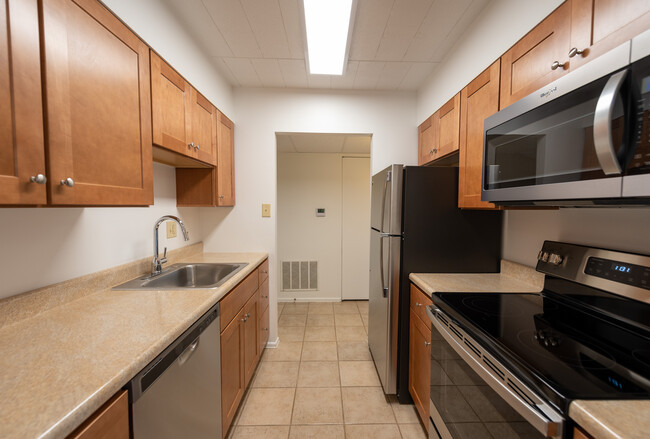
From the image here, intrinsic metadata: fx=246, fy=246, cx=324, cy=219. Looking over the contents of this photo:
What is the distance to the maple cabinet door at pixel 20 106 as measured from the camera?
2.10 feet

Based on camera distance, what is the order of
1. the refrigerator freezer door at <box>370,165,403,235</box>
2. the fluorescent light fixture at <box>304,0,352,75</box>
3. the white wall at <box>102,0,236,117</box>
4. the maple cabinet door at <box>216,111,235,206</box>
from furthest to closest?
1. the maple cabinet door at <box>216,111,235,206</box>
2. the refrigerator freezer door at <box>370,165,403,235</box>
3. the fluorescent light fixture at <box>304,0,352,75</box>
4. the white wall at <box>102,0,236,117</box>

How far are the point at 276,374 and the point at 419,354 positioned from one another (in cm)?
116

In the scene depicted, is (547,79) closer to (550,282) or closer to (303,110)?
(550,282)

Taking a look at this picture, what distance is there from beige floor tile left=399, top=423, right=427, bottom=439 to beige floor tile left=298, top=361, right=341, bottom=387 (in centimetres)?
53

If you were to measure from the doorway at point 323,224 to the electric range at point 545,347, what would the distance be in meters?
2.29

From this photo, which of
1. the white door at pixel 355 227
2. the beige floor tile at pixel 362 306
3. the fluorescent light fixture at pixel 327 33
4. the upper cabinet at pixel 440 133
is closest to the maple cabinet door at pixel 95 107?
the fluorescent light fixture at pixel 327 33

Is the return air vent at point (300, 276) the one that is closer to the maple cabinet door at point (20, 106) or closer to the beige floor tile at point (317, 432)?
the beige floor tile at point (317, 432)

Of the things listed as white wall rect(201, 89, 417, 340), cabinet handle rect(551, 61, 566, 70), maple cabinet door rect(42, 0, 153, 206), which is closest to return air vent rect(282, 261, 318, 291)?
white wall rect(201, 89, 417, 340)

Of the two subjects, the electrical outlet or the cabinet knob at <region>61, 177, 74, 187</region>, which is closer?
the cabinet knob at <region>61, 177, 74, 187</region>

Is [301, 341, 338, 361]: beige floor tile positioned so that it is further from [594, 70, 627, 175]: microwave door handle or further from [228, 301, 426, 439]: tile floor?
[594, 70, 627, 175]: microwave door handle

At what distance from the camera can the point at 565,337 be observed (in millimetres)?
861

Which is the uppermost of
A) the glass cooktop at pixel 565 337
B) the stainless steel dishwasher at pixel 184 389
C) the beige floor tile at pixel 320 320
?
the glass cooktop at pixel 565 337

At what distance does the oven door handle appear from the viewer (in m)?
0.60

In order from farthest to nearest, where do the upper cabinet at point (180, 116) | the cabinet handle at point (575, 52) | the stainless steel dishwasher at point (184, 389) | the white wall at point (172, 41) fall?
the upper cabinet at point (180, 116), the white wall at point (172, 41), the cabinet handle at point (575, 52), the stainless steel dishwasher at point (184, 389)
